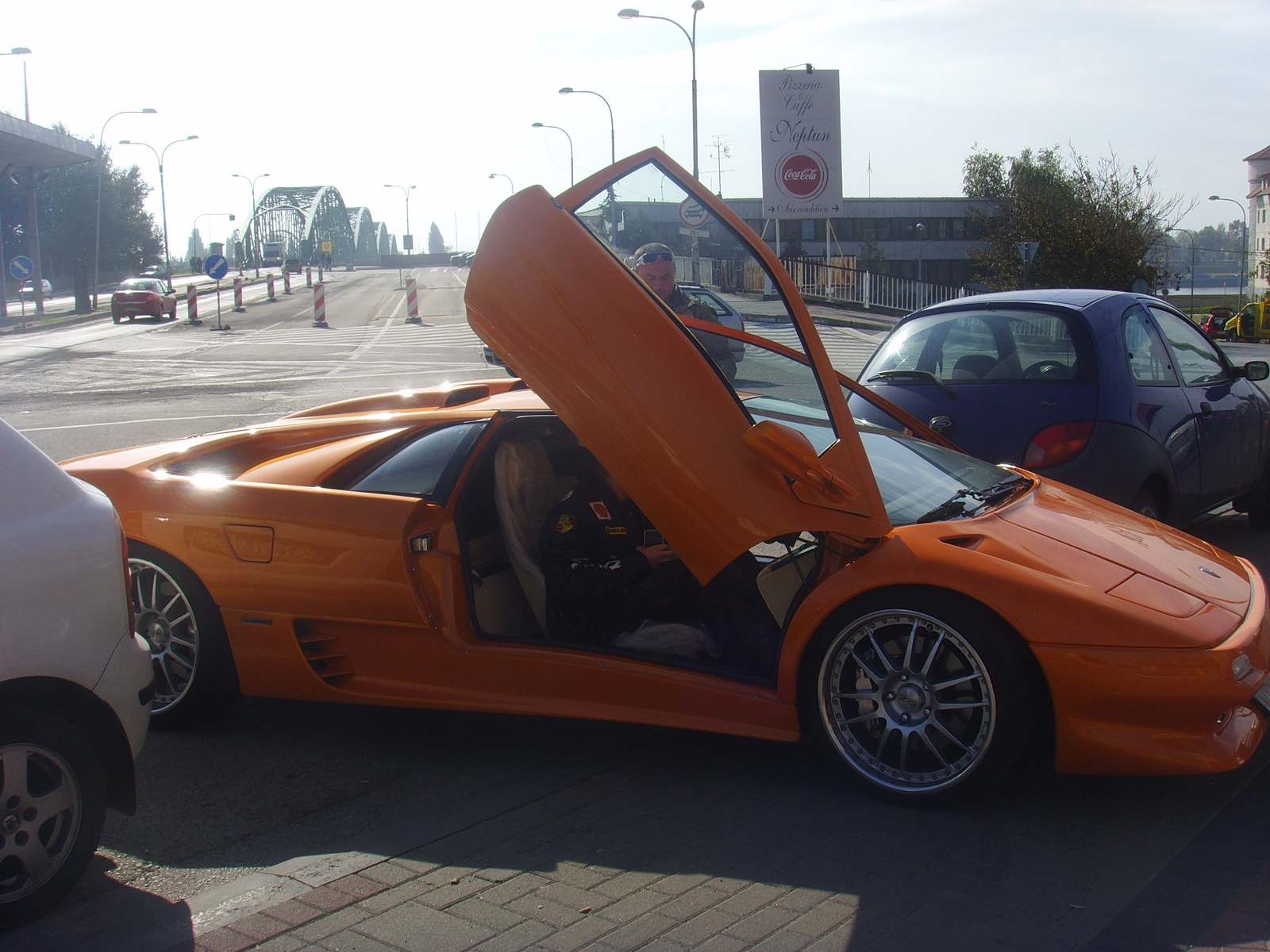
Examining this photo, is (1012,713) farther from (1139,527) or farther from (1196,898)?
(1139,527)

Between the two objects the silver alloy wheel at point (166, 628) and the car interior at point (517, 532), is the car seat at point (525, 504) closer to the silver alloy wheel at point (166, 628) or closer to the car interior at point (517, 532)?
the car interior at point (517, 532)

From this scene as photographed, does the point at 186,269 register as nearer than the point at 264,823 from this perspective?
No

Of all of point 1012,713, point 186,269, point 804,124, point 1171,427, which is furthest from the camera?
point 186,269

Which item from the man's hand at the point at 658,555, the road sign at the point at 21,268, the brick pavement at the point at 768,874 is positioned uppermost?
the road sign at the point at 21,268

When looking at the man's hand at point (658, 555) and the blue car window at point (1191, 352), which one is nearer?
the man's hand at point (658, 555)

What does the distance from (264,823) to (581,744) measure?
1085 mm

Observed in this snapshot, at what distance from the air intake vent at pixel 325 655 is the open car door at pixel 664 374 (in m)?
1.19

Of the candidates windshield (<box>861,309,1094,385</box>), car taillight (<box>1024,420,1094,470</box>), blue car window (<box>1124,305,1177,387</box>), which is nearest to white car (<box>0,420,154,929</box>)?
car taillight (<box>1024,420,1094,470</box>)

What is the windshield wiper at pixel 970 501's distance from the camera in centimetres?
357

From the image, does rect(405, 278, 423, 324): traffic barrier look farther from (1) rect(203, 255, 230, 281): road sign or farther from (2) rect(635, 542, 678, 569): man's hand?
(2) rect(635, 542, 678, 569): man's hand

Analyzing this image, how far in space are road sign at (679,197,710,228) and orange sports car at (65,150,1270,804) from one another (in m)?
0.04

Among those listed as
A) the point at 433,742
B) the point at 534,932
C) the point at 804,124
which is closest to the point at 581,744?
the point at 433,742

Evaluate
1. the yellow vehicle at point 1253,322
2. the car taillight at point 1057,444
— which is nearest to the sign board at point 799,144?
the yellow vehicle at point 1253,322

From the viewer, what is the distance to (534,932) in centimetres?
263
